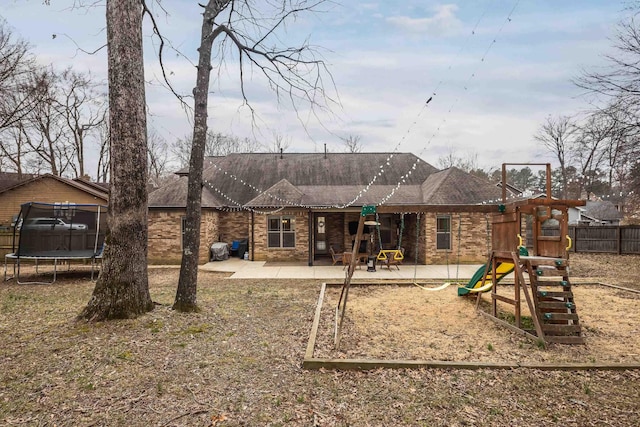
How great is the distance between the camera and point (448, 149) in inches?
1492

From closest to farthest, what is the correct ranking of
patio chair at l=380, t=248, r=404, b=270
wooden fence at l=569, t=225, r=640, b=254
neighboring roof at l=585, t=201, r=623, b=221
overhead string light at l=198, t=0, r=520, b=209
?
overhead string light at l=198, t=0, r=520, b=209 → patio chair at l=380, t=248, r=404, b=270 → wooden fence at l=569, t=225, r=640, b=254 → neighboring roof at l=585, t=201, r=623, b=221

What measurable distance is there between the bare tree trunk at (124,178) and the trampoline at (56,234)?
16.1 feet

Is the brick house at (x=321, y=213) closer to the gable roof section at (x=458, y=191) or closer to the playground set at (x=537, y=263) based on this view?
the gable roof section at (x=458, y=191)

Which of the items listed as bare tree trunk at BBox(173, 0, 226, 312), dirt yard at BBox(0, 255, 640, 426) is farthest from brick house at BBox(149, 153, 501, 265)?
bare tree trunk at BBox(173, 0, 226, 312)

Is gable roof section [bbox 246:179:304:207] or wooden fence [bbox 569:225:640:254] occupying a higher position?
gable roof section [bbox 246:179:304:207]

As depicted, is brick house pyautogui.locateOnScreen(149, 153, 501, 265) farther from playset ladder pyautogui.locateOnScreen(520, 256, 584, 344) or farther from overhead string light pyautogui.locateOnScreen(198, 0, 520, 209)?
playset ladder pyautogui.locateOnScreen(520, 256, 584, 344)

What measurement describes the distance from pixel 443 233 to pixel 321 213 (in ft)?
18.5

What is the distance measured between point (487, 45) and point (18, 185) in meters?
23.0

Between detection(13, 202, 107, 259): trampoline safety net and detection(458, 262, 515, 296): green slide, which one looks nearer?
detection(458, 262, 515, 296): green slide

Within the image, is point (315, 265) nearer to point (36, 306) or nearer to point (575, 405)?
point (36, 306)

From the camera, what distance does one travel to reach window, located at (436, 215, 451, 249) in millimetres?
15039

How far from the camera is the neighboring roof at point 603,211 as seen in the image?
4011 cm

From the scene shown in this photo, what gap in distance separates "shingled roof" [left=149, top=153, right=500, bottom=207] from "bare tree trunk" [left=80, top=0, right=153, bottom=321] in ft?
32.2

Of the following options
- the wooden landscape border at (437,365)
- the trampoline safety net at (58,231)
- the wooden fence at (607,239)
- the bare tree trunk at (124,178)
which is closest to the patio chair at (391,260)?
the wooden landscape border at (437,365)
